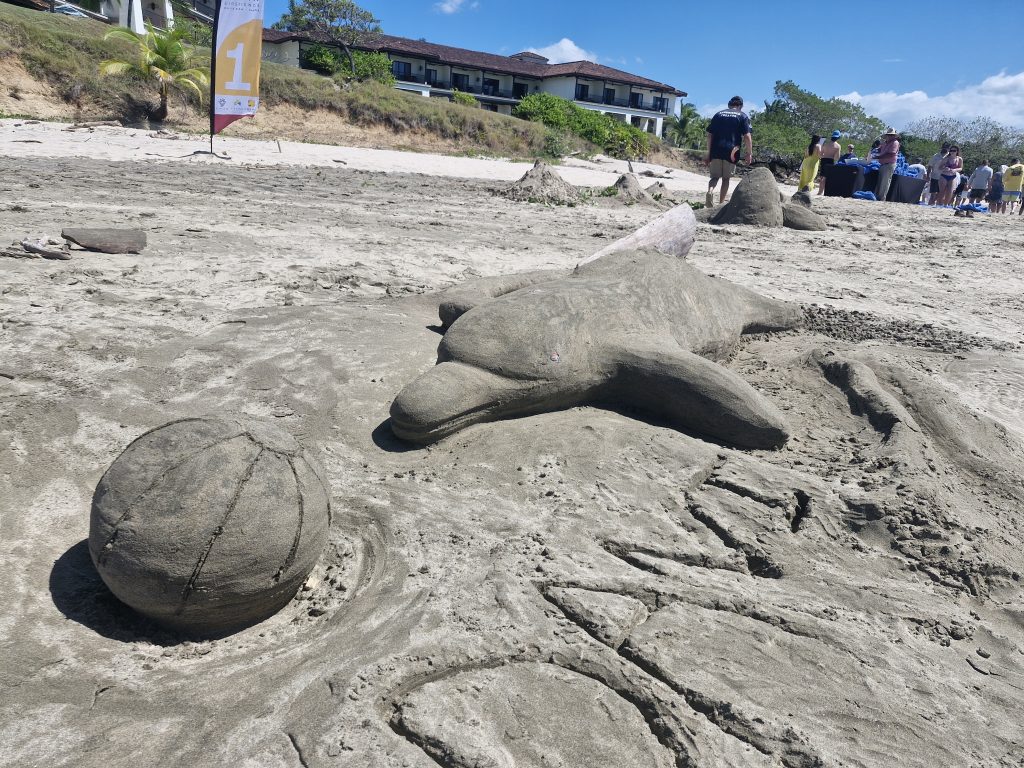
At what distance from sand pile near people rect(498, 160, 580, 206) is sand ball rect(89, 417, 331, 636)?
1152cm

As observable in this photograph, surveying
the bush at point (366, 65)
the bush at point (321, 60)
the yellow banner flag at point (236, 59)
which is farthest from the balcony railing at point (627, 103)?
the yellow banner flag at point (236, 59)

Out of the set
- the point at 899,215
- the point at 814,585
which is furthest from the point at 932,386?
the point at 899,215

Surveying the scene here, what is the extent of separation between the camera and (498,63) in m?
55.7

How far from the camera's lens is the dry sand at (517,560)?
226 cm

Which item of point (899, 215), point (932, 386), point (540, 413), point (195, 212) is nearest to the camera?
point (540, 413)

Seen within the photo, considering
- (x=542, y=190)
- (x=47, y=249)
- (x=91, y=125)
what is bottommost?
(x=47, y=249)

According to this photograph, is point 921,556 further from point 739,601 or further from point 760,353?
point 760,353

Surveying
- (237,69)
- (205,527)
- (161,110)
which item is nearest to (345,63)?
(161,110)

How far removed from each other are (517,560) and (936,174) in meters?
24.6

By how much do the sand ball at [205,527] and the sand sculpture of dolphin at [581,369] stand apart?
123 centimetres

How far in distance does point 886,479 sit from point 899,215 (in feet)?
47.4

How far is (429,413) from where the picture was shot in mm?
3930

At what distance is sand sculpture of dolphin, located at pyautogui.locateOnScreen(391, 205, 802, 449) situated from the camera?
4.11 meters

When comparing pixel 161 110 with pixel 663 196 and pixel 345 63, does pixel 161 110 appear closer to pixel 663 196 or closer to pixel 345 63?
pixel 663 196
